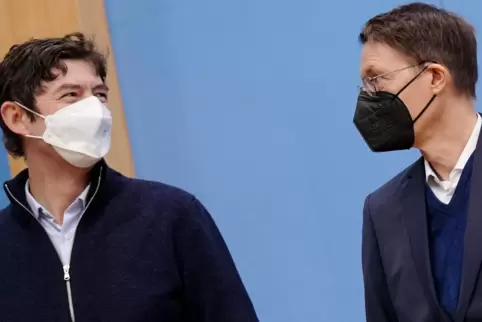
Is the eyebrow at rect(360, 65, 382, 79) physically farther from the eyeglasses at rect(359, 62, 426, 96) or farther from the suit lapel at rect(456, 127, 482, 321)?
the suit lapel at rect(456, 127, 482, 321)

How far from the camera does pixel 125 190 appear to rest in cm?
176

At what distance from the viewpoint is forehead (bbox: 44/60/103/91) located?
179 centimetres

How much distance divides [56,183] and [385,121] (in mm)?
755

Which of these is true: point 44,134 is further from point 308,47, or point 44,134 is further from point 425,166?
point 308,47

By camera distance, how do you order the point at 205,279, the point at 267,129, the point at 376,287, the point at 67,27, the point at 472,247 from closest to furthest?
1. the point at 472,247
2. the point at 205,279
3. the point at 376,287
4. the point at 267,129
5. the point at 67,27

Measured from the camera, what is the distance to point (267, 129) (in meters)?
2.83

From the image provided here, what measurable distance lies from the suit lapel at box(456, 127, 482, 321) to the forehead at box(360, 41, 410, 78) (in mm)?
297

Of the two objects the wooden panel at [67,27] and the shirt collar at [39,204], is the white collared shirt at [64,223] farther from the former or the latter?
the wooden panel at [67,27]

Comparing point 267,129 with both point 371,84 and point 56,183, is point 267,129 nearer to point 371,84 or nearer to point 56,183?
point 371,84

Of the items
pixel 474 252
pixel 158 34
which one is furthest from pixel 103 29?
pixel 474 252

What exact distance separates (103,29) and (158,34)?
229mm

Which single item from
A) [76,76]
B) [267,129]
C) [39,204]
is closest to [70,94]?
[76,76]

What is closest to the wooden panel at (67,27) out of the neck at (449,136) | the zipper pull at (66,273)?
the zipper pull at (66,273)

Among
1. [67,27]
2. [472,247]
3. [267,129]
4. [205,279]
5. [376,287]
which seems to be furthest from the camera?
[67,27]
